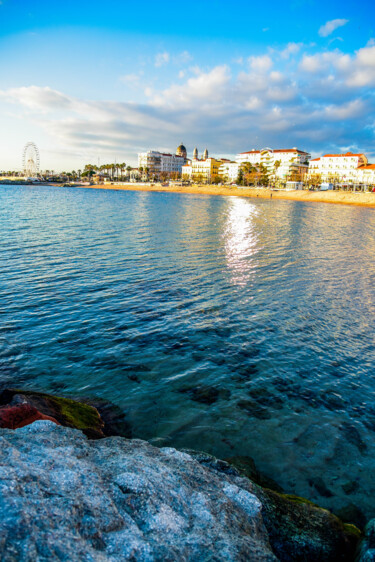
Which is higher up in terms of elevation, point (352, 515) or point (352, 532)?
point (352, 532)

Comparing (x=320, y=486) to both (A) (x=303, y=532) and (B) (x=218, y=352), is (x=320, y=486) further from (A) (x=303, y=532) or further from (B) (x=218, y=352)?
(B) (x=218, y=352)

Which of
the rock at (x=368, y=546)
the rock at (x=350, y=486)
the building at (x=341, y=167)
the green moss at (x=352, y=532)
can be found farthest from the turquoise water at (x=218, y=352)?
the building at (x=341, y=167)

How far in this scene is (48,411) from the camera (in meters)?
7.16

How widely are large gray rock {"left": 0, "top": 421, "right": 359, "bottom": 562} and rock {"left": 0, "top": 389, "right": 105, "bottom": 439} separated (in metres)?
0.92

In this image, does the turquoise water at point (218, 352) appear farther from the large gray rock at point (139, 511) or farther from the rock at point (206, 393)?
the large gray rock at point (139, 511)

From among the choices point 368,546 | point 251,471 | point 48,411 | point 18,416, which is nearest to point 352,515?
point 251,471

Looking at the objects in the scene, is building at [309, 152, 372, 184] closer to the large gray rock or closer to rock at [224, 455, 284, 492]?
rock at [224, 455, 284, 492]

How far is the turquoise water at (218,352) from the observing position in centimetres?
771

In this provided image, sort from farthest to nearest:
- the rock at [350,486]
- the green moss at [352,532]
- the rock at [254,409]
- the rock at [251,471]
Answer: the rock at [254,409] → the rock at [350,486] → the rock at [251,471] → the green moss at [352,532]

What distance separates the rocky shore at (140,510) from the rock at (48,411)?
16.4 inches

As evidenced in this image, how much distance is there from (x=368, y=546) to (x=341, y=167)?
200m

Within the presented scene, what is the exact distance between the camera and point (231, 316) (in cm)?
1501

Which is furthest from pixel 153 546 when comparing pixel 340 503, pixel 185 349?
pixel 185 349

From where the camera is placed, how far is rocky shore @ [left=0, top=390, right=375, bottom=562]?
10.1 ft
